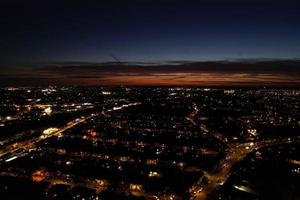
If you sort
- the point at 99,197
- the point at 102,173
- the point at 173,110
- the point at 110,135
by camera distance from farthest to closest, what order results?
the point at 173,110 < the point at 110,135 < the point at 102,173 < the point at 99,197

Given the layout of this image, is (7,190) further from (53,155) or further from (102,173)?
(53,155)

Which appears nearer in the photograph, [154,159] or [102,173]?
[102,173]

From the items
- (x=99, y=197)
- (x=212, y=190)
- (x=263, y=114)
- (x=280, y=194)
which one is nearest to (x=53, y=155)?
(x=99, y=197)

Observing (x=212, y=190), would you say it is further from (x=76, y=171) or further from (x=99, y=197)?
(x=76, y=171)

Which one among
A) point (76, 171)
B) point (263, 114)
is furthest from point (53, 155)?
point (263, 114)

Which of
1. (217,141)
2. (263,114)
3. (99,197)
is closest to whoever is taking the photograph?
(99,197)

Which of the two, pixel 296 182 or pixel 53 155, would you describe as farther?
pixel 53 155
